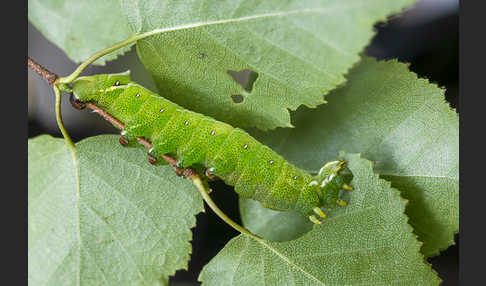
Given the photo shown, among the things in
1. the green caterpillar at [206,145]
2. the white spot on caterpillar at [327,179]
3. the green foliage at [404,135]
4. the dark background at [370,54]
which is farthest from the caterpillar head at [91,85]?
the white spot on caterpillar at [327,179]

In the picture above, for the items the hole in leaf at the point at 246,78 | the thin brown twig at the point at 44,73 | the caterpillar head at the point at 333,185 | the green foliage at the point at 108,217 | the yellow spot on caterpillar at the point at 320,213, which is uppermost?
the hole in leaf at the point at 246,78

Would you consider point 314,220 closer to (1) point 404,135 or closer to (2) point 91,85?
(1) point 404,135

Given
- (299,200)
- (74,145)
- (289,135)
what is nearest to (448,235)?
(299,200)

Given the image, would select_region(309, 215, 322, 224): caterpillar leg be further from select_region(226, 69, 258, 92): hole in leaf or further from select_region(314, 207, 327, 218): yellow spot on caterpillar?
select_region(226, 69, 258, 92): hole in leaf

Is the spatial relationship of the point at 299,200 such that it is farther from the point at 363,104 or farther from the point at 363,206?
the point at 363,104

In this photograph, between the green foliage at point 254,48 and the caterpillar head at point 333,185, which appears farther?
the caterpillar head at point 333,185

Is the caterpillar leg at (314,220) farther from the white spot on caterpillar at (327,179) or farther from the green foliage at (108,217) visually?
the green foliage at (108,217)
